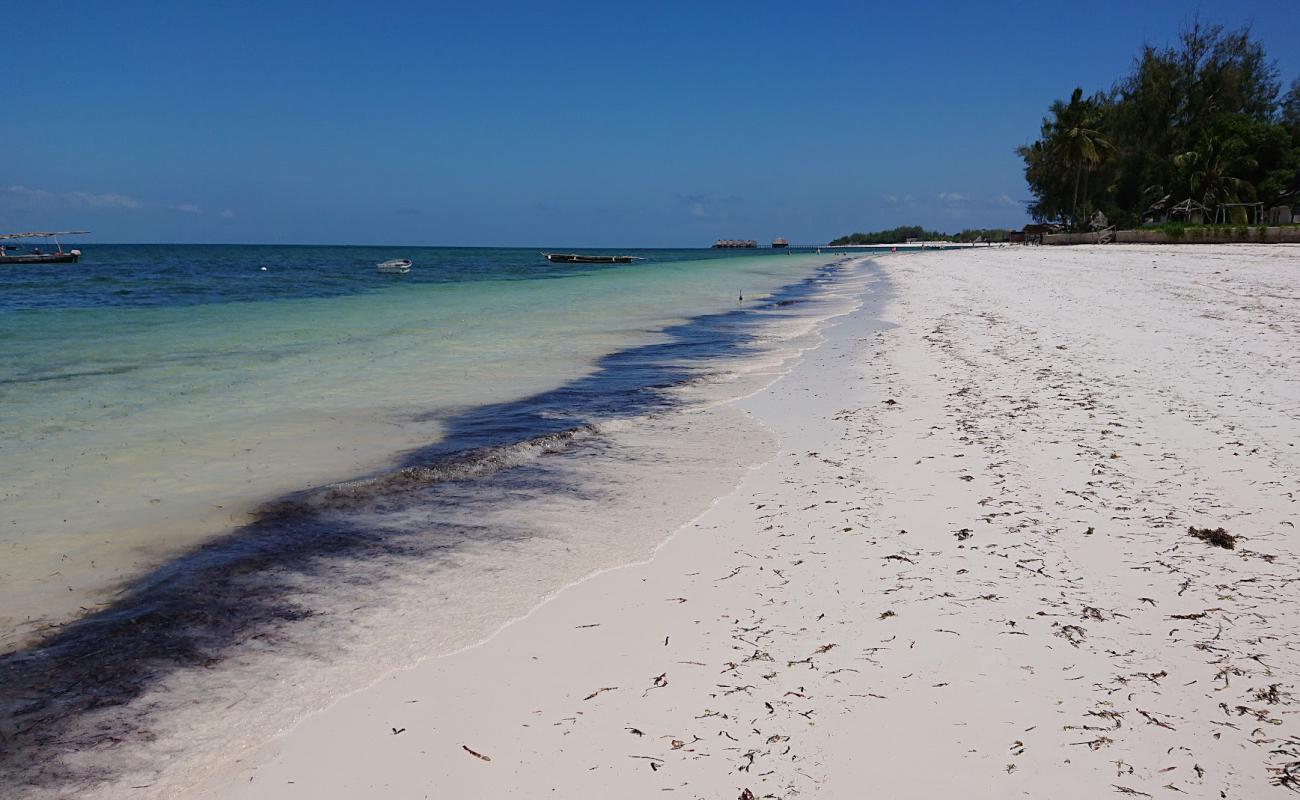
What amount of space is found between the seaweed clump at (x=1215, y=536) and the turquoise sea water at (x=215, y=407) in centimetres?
530

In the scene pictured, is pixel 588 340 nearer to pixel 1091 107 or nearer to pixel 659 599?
pixel 659 599

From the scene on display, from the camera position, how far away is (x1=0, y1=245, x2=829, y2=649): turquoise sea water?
470 centimetres

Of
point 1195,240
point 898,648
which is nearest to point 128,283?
point 898,648

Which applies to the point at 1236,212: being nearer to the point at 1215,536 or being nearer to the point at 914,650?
the point at 1215,536

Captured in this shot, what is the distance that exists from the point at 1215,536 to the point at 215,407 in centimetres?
948

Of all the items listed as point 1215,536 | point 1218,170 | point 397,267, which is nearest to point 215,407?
point 1215,536

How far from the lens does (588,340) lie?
50.7ft

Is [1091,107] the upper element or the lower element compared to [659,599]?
upper

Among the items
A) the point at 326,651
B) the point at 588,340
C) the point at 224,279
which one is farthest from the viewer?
the point at 224,279

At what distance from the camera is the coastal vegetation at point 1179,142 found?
4488 centimetres

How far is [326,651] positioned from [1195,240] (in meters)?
41.5

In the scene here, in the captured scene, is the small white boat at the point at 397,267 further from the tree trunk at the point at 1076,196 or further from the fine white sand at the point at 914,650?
the tree trunk at the point at 1076,196

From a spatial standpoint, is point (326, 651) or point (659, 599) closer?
point (326, 651)

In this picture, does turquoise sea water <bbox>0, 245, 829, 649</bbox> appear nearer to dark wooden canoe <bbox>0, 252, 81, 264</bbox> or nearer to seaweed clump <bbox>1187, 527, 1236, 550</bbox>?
seaweed clump <bbox>1187, 527, 1236, 550</bbox>
